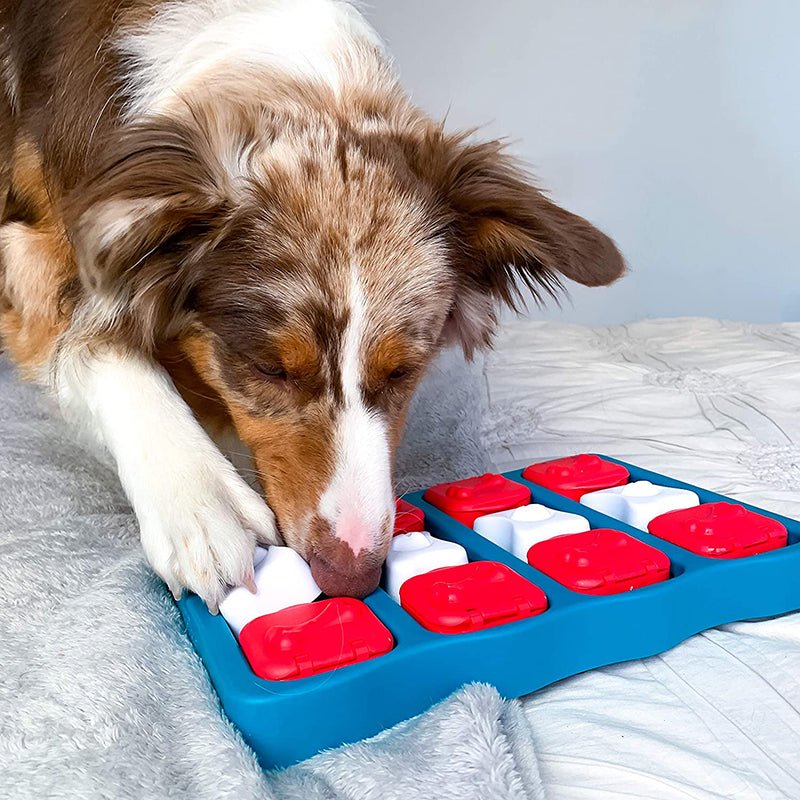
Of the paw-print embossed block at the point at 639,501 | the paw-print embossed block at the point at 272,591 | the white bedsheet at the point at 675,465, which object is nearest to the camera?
the white bedsheet at the point at 675,465

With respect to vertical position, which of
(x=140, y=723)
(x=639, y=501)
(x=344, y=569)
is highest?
(x=639, y=501)

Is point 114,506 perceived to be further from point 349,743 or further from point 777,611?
point 777,611

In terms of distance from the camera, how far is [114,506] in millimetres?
1820

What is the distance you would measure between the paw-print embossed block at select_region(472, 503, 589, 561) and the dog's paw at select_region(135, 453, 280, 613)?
360mm

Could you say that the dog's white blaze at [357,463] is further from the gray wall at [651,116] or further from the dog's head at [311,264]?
the gray wall at [651,116]

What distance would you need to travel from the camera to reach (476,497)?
5.25 ft

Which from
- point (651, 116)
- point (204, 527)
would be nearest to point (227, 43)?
point (204, 527)

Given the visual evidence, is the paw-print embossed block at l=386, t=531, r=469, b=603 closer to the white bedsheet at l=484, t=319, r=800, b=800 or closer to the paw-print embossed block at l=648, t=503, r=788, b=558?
the white bedsheet at l=484, t=319, r=800, b=800

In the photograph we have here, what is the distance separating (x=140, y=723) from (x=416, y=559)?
47 cm

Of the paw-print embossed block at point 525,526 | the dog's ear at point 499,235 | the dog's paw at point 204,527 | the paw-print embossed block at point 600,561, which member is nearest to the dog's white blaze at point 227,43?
the dog's ear at point 499,235

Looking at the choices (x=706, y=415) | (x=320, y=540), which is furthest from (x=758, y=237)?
(x=320, y=540)

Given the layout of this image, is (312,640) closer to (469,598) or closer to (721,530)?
(469,598)

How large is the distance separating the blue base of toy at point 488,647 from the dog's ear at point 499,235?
0.52 meters

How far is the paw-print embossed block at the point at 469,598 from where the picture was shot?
3.84ft
